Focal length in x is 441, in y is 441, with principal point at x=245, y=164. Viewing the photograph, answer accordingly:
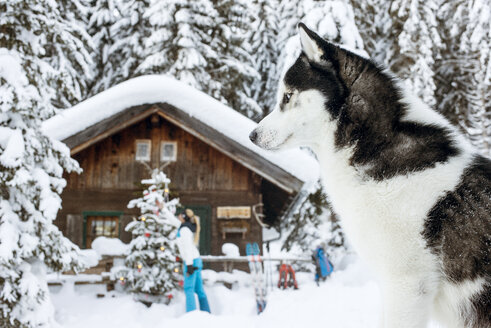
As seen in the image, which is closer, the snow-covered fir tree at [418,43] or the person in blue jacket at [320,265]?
the person in blue jacket at [320,265]

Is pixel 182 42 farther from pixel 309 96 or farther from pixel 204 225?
pixel 309 96

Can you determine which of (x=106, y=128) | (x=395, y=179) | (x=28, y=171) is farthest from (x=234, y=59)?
(x=395, y=179)

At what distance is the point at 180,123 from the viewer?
41.1 feet

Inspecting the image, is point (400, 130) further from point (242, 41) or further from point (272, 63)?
point (272, 63)

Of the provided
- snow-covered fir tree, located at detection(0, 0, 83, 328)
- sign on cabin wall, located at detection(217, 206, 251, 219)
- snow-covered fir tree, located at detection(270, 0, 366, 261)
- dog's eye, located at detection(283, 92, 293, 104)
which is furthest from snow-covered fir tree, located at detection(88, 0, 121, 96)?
dog's eye, located at detection(283, 92, 293, 104)

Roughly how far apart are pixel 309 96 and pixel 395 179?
646mm

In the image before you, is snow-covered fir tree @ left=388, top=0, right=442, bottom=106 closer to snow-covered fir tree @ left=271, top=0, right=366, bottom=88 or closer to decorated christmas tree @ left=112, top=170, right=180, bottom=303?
snow-covered fir tree @ left=271, top=0, right=366, bottom=88

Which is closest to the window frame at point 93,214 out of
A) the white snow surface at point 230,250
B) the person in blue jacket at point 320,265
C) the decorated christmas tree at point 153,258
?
the decorated christmas tree at point 153,258

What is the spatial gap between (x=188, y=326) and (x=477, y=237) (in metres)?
5.32

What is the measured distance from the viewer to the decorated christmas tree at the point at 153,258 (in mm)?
10188

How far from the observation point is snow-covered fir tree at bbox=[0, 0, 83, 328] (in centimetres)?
664

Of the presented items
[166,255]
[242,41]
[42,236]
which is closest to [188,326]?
[42,236]

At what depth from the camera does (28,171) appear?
684 cm

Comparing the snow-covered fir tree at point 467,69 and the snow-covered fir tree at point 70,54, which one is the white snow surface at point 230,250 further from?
the snow-covered fir tree at point 467,69
